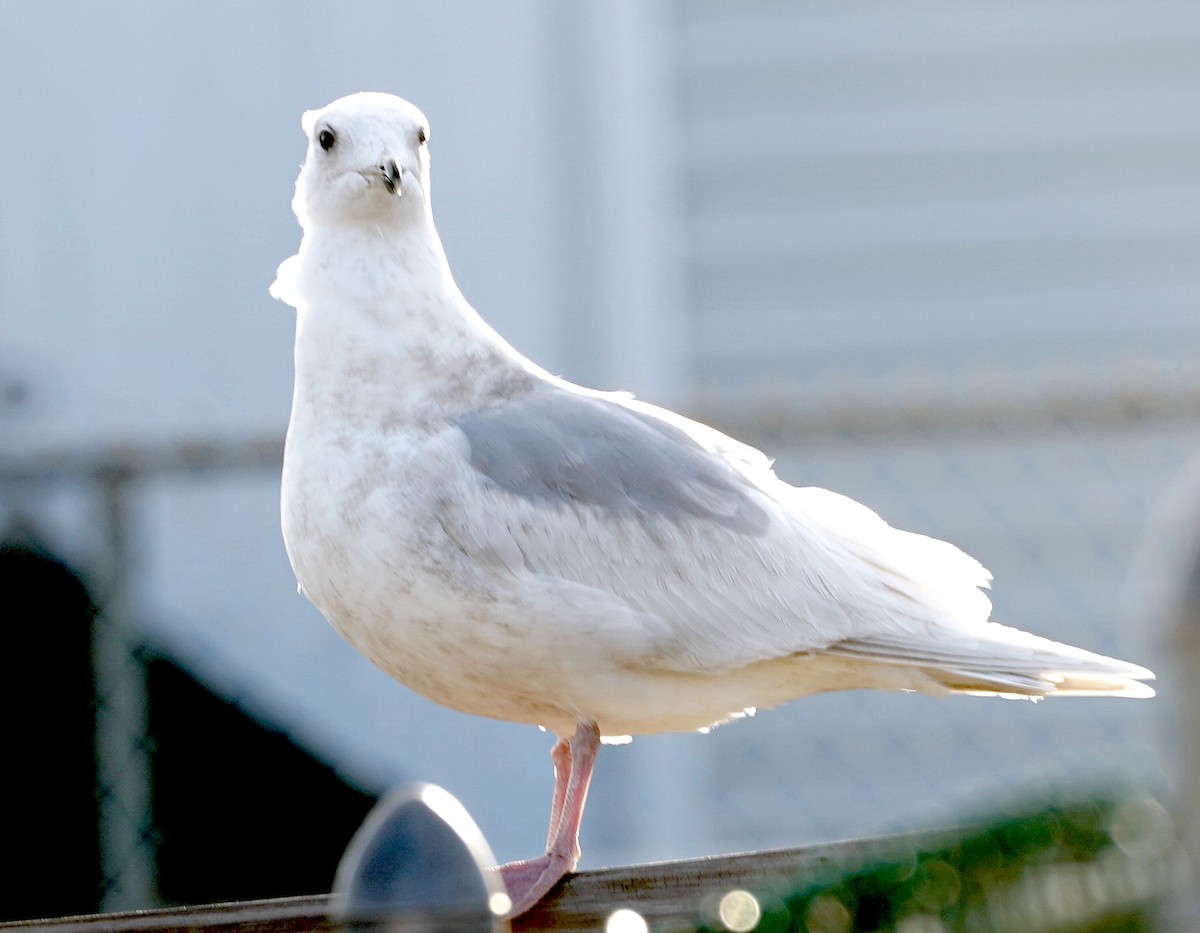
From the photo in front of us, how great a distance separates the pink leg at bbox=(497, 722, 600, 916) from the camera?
7.34 feet

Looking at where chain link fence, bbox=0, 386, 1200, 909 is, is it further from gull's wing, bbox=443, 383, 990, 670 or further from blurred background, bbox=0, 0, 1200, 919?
gull's wing, bbox=443, 383, 990, 670

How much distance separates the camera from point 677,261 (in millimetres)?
5770

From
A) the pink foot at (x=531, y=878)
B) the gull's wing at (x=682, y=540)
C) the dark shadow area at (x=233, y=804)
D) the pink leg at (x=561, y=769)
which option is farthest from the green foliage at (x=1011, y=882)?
the dark shadow area at (x=233, y=804)

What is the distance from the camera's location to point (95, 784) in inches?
183

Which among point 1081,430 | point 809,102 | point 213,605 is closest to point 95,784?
point 213,605

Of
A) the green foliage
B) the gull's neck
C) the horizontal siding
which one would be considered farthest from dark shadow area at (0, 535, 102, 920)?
the green foliage

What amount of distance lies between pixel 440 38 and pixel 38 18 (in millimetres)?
1316

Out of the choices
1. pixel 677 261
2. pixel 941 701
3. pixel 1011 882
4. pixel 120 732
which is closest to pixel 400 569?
pixel 1011 882

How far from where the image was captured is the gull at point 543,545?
90.5 inches

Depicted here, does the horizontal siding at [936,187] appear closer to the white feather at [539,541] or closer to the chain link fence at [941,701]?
the chain link fence at [941,701]

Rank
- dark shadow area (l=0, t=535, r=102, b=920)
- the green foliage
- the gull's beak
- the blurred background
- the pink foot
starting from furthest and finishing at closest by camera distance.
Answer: the blurred background, dark shadow area (l=0, t=535, r=102, b=920), the gull's beak, the pink foot, the green foliage

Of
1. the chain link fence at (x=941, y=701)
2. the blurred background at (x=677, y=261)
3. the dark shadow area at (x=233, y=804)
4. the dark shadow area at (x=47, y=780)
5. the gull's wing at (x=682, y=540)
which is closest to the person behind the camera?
the gull's wing at (x=682, y=540)

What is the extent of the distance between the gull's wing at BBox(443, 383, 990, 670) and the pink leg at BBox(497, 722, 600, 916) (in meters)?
0.16

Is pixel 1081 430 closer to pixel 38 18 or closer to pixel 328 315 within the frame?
pixel 328 315
